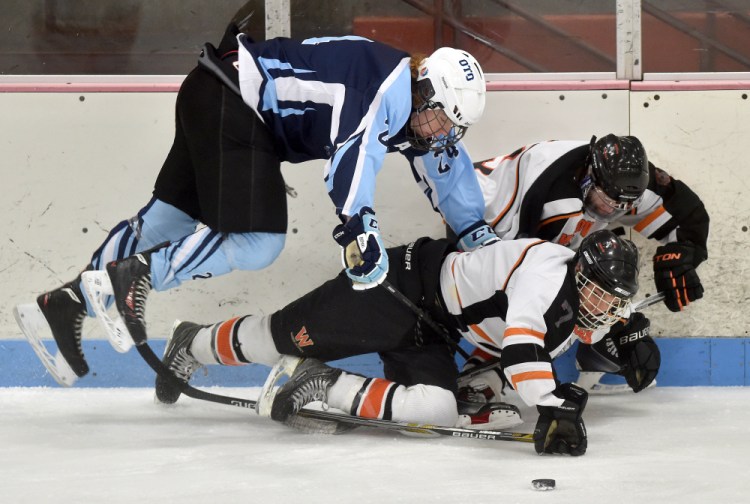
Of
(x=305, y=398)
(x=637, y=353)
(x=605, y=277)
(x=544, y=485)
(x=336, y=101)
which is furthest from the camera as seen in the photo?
(x=637, y=353)

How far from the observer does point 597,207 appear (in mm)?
3258

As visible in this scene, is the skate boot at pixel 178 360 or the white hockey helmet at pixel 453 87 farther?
the skate boot at pixel 178 360

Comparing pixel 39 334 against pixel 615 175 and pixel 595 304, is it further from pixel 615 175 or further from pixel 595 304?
pixel 615 175

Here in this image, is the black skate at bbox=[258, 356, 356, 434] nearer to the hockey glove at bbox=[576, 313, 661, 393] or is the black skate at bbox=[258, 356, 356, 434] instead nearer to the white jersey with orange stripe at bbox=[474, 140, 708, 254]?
the white jersey with orange stripe at bbox=[474, 140, 708, 254]

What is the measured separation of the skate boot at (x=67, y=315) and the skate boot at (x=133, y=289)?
155mm

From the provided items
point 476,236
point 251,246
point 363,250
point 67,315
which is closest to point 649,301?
point 476,236

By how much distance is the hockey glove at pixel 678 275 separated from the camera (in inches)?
133

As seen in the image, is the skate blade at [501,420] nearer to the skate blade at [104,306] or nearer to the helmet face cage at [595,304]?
the helmet face cage at [595,304]

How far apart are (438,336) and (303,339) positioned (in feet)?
1.30

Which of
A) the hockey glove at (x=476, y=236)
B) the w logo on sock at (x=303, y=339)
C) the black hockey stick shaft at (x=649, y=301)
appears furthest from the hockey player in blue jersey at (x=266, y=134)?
the black hockey stick shaft at (x=649, y=301)

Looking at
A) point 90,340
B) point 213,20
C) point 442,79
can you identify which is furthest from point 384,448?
point 213,20

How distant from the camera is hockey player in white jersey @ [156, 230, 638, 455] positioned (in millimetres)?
2607

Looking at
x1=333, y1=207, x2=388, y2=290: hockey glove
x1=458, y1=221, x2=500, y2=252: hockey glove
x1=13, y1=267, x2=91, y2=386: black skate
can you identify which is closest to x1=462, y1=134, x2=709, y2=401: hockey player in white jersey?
x1=458, y1=221, x2=500, y2=252: hockey glove

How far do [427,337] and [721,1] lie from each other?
1707 millimetres
